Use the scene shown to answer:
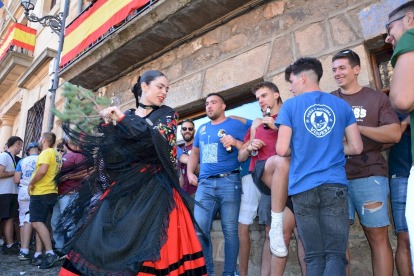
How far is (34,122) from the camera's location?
11141 millimetres

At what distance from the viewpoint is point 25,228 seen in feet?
16.9

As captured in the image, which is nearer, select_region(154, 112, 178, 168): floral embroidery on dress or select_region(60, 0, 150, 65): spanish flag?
select_region(154, 112, 178, 168): floral embroidery on dress

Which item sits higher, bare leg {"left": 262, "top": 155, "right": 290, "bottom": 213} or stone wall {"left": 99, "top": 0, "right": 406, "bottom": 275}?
stone wall {"left": 99, "top": 0, "right": 406, "bottom": 275}

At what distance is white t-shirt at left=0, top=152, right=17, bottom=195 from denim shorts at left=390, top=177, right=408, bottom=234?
5824 millimetres

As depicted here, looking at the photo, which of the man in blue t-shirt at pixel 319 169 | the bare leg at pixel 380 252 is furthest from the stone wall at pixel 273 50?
the man in blue t-shirt at pixel 319 169

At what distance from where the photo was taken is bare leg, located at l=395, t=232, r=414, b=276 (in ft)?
8.05

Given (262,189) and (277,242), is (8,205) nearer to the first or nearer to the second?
(262,189)

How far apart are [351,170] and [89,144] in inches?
81.7

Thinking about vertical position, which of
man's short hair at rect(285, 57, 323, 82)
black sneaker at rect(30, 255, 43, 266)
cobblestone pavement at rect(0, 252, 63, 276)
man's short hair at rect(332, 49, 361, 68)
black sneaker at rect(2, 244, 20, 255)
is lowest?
cobblestone pavement at rect(0, 252, 63, 276)

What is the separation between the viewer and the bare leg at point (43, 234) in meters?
4.57

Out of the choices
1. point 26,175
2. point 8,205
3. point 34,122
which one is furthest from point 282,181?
point 34,122

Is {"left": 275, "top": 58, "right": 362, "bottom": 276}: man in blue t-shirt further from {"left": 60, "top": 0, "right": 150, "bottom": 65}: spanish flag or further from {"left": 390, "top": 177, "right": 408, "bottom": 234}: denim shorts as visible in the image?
{"left": 60, "top": 0, "right": 150, "bottom": 65}: spanish flag

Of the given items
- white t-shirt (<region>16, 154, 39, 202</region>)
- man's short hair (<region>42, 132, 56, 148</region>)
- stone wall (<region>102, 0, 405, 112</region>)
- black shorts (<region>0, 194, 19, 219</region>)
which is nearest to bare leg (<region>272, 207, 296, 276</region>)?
stone wall (<region>102, 0, 405, 112</region>)

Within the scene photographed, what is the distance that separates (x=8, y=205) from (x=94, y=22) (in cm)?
383
